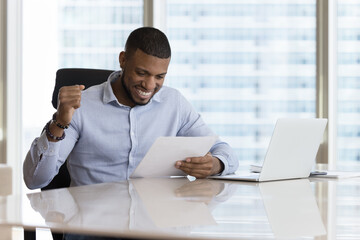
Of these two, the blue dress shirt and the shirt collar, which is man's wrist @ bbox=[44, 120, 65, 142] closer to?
the blue dress shirt

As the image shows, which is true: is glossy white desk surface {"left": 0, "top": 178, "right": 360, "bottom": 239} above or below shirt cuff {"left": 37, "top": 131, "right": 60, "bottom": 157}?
below

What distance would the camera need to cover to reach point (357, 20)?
13.2ft

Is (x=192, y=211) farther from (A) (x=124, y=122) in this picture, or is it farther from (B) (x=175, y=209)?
(A) (x=124, y=122)

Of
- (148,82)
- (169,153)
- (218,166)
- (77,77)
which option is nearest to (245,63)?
(77,77)

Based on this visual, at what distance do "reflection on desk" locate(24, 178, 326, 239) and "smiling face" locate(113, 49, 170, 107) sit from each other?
531mm

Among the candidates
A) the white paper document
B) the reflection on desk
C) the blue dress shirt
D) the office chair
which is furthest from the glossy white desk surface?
the office chair

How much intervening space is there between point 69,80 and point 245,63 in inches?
81.2

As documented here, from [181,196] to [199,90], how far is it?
2821mm

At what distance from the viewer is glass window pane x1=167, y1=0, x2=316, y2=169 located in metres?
4.08

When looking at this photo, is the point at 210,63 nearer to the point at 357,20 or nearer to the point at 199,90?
the point at 199,90

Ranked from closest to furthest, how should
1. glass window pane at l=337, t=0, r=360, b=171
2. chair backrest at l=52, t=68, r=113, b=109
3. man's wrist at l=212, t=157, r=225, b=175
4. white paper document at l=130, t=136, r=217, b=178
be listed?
white paper document at l=130, t=136, r=217, b=178 < man's wrist at l=212, t=157, r=225, b=175 < chair backrest at l=52, t=68, r=113, b=109 < glass window pane at l=337, t=0, r=360, b=171

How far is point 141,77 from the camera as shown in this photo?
214cm

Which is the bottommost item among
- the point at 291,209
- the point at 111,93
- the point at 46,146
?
the point at 291,209

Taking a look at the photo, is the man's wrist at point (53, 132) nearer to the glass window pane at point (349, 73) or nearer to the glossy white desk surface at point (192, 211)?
the glossy white desk surface at point (192, 211)
